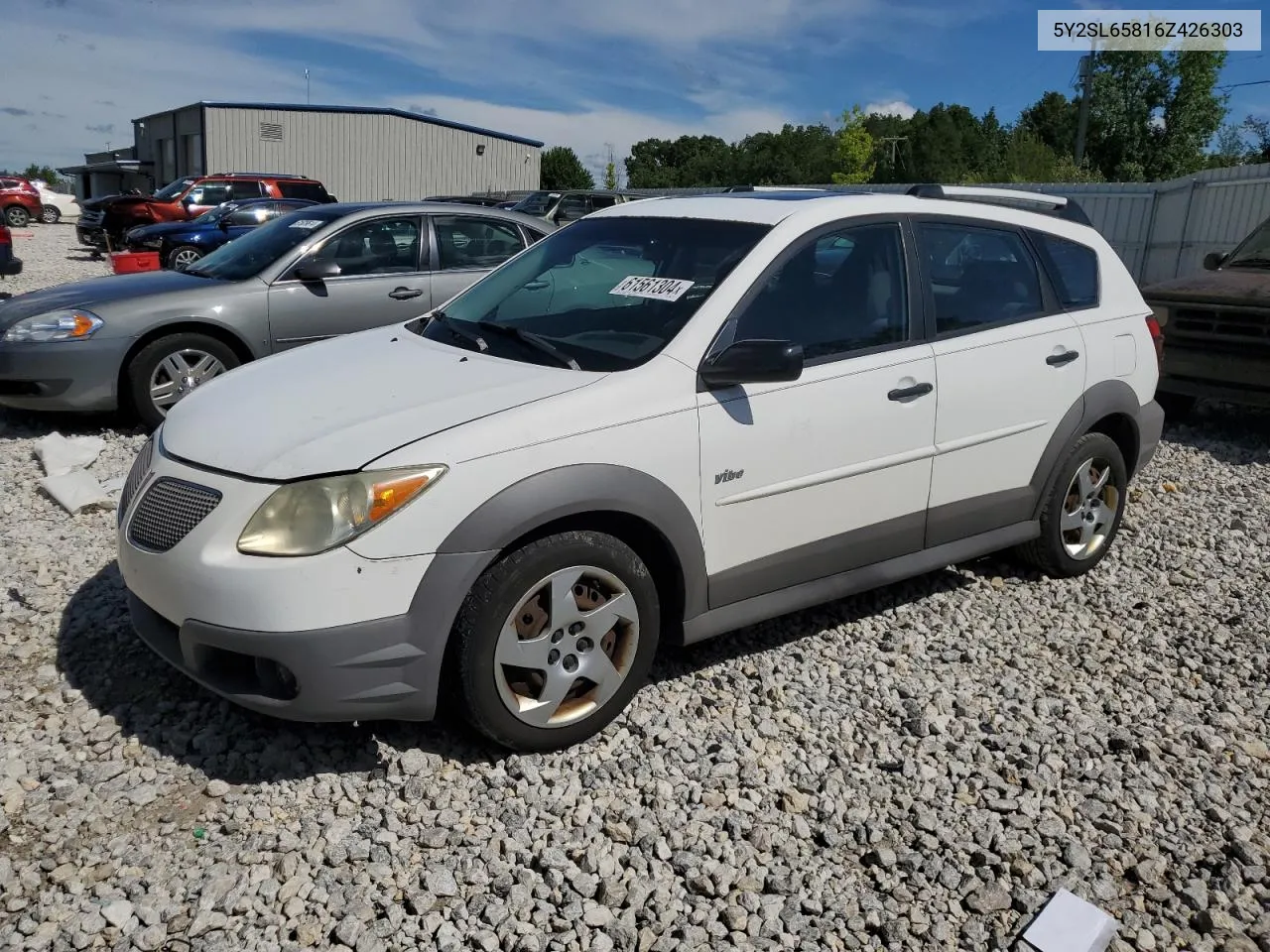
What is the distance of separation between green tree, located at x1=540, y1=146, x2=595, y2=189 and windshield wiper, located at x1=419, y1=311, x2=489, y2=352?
6608 centimetres

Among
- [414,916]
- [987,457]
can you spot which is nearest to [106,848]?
[414,916]

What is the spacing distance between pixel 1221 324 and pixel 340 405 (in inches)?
278

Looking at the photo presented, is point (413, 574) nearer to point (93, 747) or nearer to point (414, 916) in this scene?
point (414, 916)

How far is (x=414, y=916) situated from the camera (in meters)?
2.72

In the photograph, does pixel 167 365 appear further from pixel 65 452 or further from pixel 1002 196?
pixel 1002 196

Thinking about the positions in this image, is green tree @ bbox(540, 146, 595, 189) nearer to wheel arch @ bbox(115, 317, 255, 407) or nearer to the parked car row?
the parked car row

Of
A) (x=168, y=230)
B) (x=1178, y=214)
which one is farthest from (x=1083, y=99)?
(x=168, y=230)

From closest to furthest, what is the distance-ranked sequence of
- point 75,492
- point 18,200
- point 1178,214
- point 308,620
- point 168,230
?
point 308,620
point 75,492
point 1178,214
point 168,230
point 18,200

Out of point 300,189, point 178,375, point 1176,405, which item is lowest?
point 1176,405

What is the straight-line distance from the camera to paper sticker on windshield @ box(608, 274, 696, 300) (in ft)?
12.4

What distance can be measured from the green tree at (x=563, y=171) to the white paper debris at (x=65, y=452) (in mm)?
63983

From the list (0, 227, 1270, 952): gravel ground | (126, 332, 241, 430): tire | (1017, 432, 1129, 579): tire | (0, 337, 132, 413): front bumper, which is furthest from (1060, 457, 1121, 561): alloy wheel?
(0, 337, 132, 413): front bumper

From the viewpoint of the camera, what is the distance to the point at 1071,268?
16.1ft

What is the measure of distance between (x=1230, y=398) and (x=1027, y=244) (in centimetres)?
417
